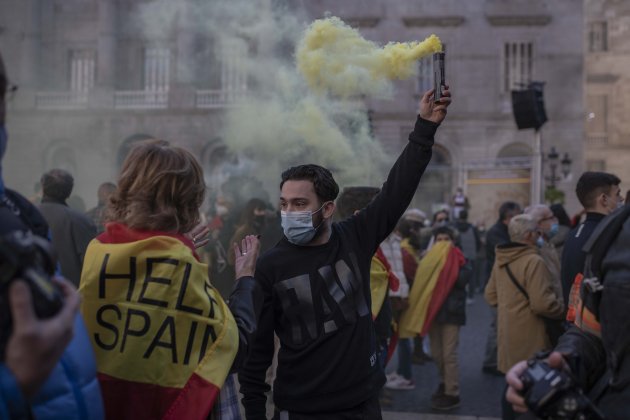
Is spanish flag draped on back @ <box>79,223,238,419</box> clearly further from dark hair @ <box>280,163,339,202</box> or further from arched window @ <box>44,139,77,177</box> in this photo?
arched window @ <box>44,139,77,177</box>

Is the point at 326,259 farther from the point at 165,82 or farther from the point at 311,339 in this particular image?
the point at 165,82

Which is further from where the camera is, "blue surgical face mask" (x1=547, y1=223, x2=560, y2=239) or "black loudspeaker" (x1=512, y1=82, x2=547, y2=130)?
"black loudspeaker" (x1=512, y1=82, x2=547, y2=130)

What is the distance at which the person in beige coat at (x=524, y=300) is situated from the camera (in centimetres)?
478

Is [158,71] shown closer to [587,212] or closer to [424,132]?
[587,212]

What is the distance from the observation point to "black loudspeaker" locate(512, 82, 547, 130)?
12828mm

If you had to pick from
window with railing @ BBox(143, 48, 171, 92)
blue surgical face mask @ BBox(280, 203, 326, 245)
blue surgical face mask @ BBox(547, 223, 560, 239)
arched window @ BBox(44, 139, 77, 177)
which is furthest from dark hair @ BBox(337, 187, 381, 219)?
arched window @ BBox(44, 139, 77, 177)

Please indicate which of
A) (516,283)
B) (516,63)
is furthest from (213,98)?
(516,283)

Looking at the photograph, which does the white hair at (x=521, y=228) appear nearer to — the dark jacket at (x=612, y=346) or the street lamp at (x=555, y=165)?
the dark jacket at (x=612, y=346)

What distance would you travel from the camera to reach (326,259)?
2.64 metres

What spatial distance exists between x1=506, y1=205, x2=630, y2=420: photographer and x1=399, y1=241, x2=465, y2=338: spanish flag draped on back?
167 inches

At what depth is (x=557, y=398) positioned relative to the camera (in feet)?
5.15

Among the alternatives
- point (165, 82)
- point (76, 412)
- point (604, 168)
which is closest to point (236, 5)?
point (165, 82)

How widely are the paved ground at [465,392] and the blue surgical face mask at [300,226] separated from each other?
3382mm

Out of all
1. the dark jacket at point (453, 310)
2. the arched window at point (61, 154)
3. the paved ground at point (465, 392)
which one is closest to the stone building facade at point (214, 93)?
the arched window at point (61, 154)
